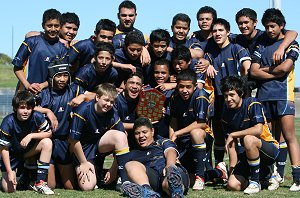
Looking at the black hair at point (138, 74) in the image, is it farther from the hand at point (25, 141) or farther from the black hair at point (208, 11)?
the hand at point (25, 141)

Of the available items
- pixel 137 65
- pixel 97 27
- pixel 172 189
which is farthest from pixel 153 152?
pixel 97 27

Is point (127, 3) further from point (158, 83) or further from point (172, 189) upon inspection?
point (172, 189)

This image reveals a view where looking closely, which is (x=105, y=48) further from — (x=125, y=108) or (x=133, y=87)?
(x=125, y=108)

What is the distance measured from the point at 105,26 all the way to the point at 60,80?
113cm

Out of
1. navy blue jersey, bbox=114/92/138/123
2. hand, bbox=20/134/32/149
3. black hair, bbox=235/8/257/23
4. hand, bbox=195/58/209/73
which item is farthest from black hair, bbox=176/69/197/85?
hand, bbox=20/134/32/149

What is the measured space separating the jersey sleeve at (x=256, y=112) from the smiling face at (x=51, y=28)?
273 cm

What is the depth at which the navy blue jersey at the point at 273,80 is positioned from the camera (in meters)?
7.59

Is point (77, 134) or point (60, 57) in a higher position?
point (60, 57)

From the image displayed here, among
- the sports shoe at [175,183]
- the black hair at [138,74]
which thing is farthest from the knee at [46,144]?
the sports shoe at [175,183]

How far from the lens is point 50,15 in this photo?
7.75m

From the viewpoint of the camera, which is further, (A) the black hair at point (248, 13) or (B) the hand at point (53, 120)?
(A) the black hair at point (248, 13)

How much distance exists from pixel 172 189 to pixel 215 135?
2421mm

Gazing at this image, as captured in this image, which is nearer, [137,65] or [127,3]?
[137,65]

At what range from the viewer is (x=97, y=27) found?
8078mm
